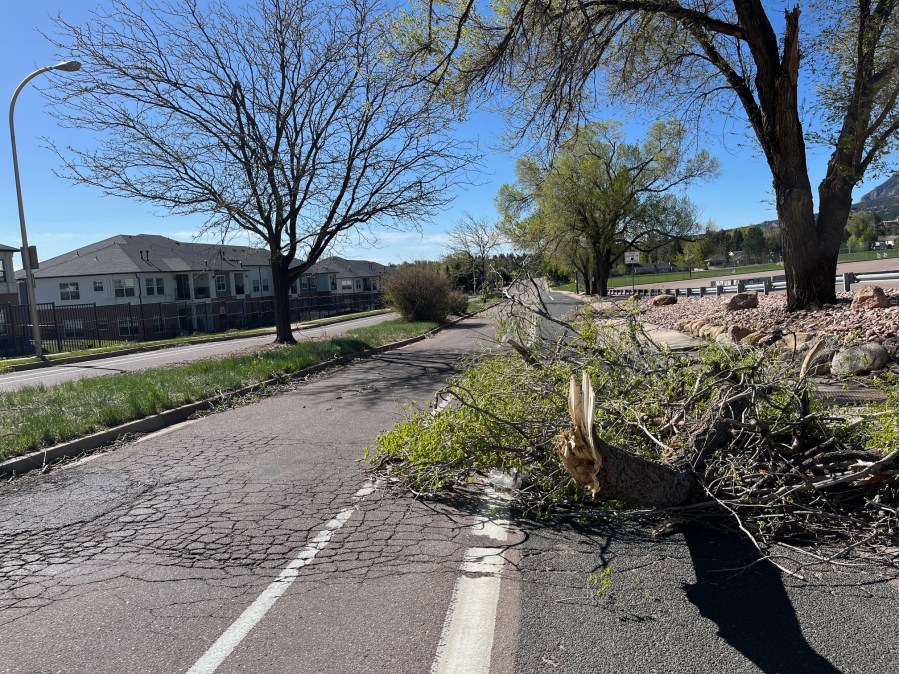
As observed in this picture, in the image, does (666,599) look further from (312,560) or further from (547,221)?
(547,221)

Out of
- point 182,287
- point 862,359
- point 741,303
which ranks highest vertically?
point 182,287

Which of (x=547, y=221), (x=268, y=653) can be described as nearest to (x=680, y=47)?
(x=268, y=653)

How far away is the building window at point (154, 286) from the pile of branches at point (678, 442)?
4828 centimetres

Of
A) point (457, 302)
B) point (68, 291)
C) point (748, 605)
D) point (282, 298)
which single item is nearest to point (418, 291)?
point (457, 302)

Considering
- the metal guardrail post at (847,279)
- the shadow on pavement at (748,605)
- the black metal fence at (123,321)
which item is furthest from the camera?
the black metal fence at (123,321)

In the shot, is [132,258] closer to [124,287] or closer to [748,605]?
[124,287]

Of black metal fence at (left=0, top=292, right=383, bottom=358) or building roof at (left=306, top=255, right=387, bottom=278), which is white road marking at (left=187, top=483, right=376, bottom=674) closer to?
black metal fence at (left=0, top=292, right=383, bottom=358)

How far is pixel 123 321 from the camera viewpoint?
4350 centimetres

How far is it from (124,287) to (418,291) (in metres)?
28.2

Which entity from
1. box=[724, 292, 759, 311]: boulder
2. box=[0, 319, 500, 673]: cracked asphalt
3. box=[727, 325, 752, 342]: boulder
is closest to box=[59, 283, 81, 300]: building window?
box=[724, 292, 759, 311]: boulder

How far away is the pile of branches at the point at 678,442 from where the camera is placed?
419cm

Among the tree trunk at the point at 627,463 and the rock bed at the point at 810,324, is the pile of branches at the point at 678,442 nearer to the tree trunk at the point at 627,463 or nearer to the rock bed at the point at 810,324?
the tree trunk at the point at 627,463

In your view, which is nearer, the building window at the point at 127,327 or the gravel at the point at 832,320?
the gravel at the point at 832,320

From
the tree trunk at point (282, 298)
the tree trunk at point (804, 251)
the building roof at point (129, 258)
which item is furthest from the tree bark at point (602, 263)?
the tree trunk at point (804, 251)
